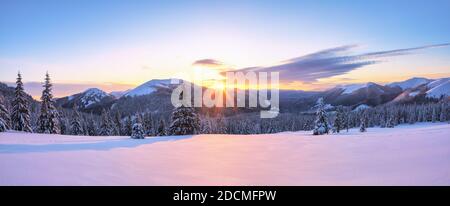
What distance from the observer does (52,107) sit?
35.5 metres

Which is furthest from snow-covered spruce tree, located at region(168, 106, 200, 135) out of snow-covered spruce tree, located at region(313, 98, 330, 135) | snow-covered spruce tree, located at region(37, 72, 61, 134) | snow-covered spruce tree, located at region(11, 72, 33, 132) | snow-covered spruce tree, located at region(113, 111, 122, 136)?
snow-covered spruce tree, located at region(113, 111, 122, 136)

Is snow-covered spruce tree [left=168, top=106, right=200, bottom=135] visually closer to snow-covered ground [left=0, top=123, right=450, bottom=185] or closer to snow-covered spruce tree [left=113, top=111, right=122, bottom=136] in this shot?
snow-covered ground [left=0, top=123, right=450, bottom=185]

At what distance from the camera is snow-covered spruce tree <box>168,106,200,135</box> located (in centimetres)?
3148

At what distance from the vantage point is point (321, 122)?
130 feet

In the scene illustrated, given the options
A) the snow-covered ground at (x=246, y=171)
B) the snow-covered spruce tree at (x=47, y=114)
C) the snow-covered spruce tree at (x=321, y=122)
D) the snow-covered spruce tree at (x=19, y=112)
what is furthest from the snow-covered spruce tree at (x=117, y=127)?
the snow-covered ground at (x=246, y=171)

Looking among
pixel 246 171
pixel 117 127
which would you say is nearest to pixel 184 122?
pixel 246 171

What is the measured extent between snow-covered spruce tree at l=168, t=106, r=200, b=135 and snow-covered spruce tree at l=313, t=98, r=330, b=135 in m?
19.0

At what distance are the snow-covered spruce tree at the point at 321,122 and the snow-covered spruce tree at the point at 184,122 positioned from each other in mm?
19032

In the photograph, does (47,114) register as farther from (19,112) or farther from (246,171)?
(246,171)

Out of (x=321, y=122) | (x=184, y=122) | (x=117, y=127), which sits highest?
(x=184, y=122)

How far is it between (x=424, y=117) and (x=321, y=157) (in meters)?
121

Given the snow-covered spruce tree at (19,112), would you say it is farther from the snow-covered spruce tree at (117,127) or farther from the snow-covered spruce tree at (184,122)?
the snow-covered spruce tree at (117,127)

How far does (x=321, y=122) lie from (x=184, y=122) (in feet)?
71.6
